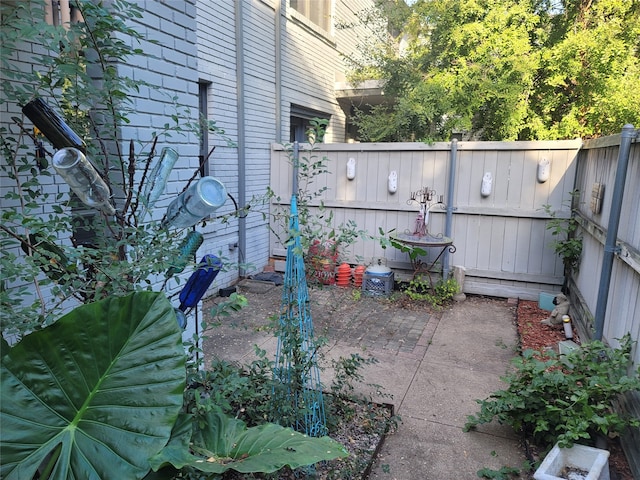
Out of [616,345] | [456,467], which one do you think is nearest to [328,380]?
[456,467]

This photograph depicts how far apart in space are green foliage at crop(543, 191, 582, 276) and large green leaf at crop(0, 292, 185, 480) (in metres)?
4.59

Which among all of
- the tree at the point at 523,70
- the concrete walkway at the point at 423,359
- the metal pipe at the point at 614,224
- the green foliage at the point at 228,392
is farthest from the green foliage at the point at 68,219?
the tree at the point at 523,70

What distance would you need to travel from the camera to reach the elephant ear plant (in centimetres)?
121

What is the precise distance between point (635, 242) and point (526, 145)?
9.52ft

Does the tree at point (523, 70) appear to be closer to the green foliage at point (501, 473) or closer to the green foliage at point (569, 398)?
the green foliage at point (569, 398)

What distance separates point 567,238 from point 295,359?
4.18 m

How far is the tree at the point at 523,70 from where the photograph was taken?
5.71m

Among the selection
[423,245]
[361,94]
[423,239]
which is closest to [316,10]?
[361,94]

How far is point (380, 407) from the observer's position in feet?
9.83

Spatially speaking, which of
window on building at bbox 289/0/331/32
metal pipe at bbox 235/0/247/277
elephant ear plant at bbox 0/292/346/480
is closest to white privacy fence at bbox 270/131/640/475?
metal pipe at bbox 235/0/247/277

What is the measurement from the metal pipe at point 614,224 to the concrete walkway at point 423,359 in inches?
34.8

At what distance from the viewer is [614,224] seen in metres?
3.07

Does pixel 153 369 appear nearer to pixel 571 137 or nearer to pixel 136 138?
pixel 136 138

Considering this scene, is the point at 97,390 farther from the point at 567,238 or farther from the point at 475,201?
the point at 567,238
